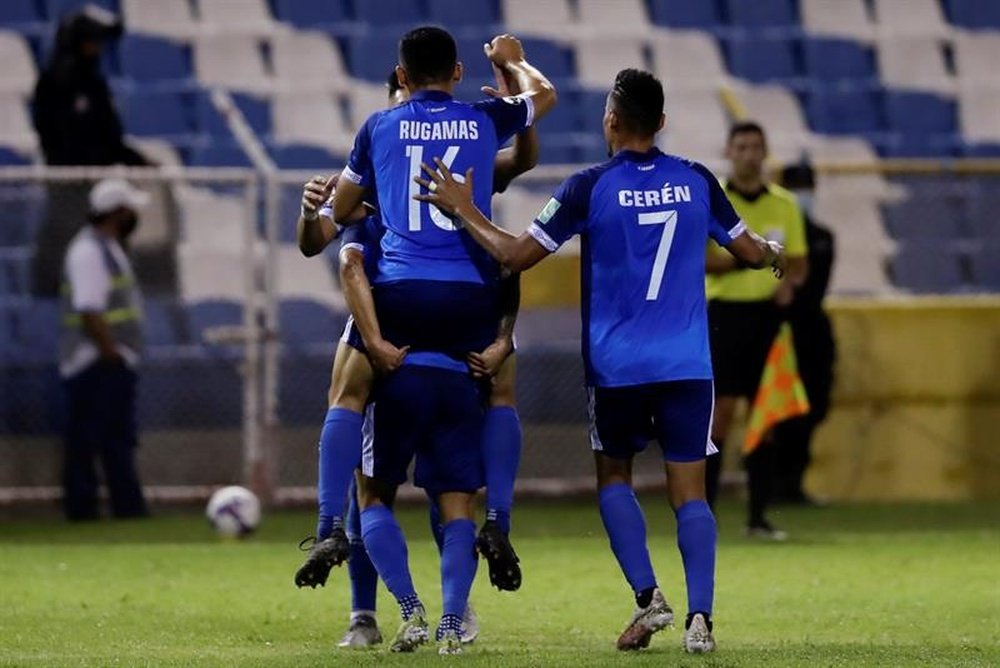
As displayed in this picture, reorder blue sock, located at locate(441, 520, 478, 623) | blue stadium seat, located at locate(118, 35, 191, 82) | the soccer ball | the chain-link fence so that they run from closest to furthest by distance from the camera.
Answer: blue sock, located at locate(441, 520, 478, 623) → the soccer ball → the chain-link fence → blue stadium seat, located at locate(118, 35, 191, 82)

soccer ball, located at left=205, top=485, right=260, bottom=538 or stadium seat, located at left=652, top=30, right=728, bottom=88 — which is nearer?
soccer ball, located at left=205, top=485, right=260, bottom=538

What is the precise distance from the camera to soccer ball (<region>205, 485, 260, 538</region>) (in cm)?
1154

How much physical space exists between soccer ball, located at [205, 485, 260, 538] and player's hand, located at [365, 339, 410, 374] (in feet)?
16.7

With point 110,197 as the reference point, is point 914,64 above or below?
above

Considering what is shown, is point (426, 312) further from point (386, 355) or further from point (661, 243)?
point (661, 243)

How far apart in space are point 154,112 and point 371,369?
8868 millimetres

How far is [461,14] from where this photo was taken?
15.7 meters

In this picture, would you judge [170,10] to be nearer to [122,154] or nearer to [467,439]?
[122,154]

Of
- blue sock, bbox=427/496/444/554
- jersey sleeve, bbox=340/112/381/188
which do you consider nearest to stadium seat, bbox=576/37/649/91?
blue sock, bbox=427/496/444/554

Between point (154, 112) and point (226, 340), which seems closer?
point (226, 340)

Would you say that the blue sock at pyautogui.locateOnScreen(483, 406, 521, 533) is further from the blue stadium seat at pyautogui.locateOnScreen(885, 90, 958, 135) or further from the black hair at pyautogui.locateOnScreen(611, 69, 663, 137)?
the blue stadium seat at pyautogui.locateOnScreen(885, 90, 958, 135)

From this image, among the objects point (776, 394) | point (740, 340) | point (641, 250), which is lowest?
point (776, 394)

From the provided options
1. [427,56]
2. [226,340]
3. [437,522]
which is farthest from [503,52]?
[226,340]

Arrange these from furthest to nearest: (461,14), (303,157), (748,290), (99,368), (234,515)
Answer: (461,14) → (303,157) → (99,368) → (234,515) → (748,290)
